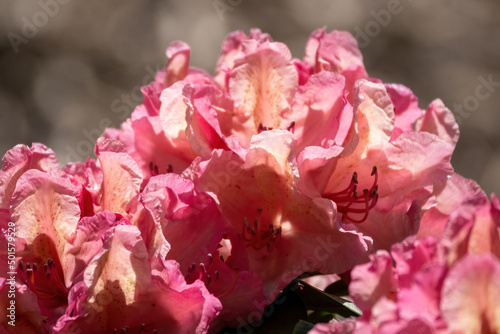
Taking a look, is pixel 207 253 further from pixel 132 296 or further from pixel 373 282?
pixel 373 282

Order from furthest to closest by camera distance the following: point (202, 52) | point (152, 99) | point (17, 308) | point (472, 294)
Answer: point (202, 52) → point (152, 99) → point (17, 308) → point (472, 294)

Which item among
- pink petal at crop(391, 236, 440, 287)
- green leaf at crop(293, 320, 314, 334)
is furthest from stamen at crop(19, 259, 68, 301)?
pink petal at crop(391, 236, 440, 287)

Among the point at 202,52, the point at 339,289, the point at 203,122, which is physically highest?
the point at 203,122

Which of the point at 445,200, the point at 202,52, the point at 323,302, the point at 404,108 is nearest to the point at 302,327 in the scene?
the point at 323,302

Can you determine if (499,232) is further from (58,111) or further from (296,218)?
(58,111)

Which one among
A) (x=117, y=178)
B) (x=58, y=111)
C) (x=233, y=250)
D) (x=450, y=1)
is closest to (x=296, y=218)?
(x=233, y=250)

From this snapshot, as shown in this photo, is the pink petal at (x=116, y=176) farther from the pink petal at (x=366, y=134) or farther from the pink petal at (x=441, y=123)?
the pink petal at (x=441, y=123)
